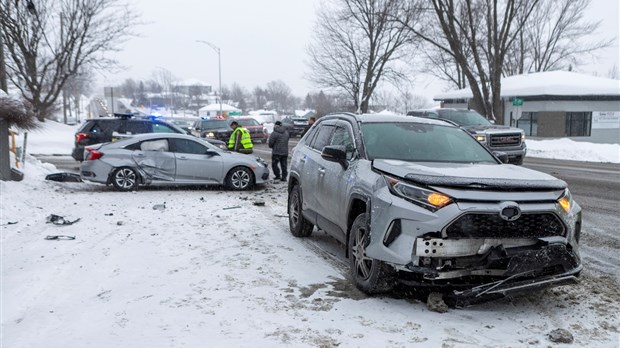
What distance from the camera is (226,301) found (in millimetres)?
4812

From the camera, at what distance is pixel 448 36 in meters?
30.8

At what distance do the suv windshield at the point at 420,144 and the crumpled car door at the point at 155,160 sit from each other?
23.2 feet

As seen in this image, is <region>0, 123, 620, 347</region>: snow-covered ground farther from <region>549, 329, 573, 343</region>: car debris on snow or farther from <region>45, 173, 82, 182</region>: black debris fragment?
<region>45, 173, 82, 182</region>: black debris fragment

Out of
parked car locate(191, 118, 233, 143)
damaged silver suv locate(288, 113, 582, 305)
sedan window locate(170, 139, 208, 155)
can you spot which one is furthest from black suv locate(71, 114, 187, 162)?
damaged silver suv locate(288, 113, 582, 305)

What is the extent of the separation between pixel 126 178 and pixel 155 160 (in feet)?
2.48

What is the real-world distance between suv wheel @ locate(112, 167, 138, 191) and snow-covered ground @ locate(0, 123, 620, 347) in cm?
366

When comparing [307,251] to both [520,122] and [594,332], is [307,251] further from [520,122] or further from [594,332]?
[520,122]

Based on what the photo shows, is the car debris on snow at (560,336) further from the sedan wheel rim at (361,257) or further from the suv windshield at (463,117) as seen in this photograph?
the suv windshield at (463,117)

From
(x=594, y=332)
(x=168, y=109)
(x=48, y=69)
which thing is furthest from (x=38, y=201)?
(x=168, y=109)

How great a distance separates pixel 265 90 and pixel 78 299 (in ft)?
520

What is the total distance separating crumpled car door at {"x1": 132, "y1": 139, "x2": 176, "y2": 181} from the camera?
1192 centimetres

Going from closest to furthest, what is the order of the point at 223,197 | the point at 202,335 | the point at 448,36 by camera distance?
the point at 202,335
the point at 223,197
the point at 448,36

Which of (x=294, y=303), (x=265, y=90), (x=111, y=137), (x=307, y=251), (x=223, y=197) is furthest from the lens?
(x=265, y=90)

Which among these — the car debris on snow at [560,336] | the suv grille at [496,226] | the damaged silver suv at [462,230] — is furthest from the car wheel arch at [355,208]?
the car debris on snow at [560,336]
